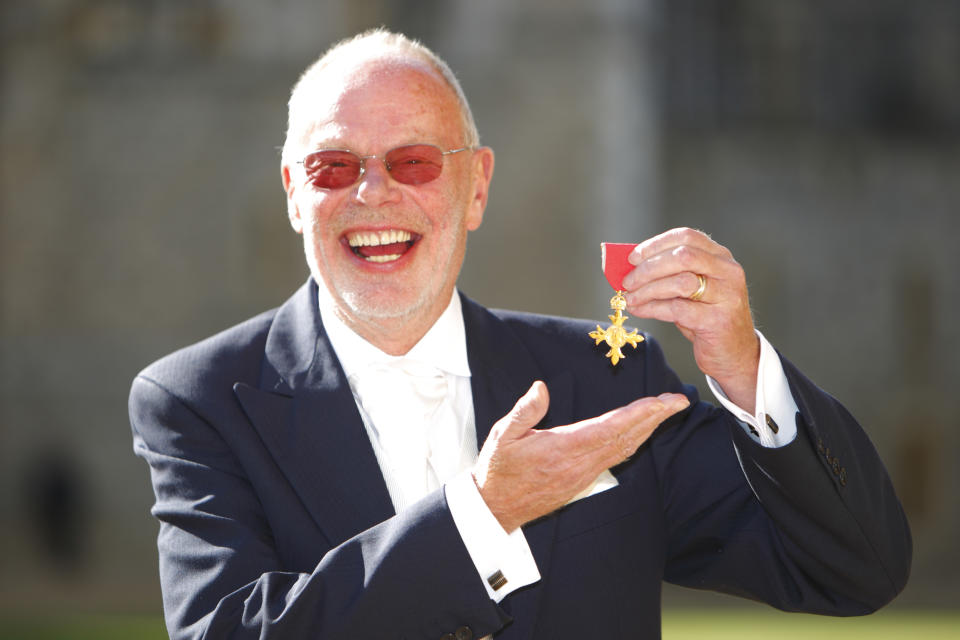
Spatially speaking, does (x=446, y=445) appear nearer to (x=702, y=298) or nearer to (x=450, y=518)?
(x=450, y=518)

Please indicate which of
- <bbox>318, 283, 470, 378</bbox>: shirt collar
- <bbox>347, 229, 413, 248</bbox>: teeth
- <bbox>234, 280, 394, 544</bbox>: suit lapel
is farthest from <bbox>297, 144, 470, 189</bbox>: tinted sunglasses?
<bbox>234, 280, 394, 544</bbox>: suit lapel

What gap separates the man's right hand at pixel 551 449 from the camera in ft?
7.68

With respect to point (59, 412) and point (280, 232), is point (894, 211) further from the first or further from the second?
point (59, 412)

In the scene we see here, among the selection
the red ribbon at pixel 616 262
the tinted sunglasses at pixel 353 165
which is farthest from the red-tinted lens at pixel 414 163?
the red ribbon at pixel 616 262

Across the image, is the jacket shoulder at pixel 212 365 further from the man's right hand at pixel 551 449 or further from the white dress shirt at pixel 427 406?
the man's right hand at pixel 551 449

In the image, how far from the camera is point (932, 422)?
2447 centimetres

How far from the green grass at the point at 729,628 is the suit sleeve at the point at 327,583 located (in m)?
8.15

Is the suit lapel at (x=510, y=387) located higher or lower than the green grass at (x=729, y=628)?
higher

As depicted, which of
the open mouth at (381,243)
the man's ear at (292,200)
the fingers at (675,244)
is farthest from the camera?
the man's ear at (292,200)

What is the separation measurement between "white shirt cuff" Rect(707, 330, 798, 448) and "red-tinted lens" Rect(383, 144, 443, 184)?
0.86 meters

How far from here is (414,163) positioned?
3.05m

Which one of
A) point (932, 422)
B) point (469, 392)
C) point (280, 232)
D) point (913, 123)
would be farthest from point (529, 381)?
point (913, 123)

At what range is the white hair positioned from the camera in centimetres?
313

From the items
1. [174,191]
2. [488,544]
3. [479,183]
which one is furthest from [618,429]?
[174,191]
